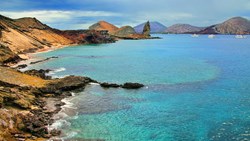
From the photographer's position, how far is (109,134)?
4497 centimetres

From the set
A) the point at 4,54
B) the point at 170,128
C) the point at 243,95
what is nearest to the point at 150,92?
the point at 243,95

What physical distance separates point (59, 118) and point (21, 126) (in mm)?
8019

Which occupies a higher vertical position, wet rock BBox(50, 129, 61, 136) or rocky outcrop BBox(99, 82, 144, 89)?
rocky outcrop BBox(99, 82, 144, 89)

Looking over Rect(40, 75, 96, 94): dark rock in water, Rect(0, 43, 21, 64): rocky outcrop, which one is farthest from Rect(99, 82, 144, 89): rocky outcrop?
Rect(0, 43, 21, 64): rocky outcrop

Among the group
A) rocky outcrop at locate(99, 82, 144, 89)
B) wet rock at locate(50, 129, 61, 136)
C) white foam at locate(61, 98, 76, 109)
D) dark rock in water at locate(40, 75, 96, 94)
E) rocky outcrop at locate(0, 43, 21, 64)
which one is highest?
rocky outcrop at locate(0, 43, 21, 64)

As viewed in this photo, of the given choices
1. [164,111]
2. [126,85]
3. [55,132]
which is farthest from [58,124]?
[126,85]

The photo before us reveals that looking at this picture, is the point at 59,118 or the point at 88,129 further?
the point at 59,118

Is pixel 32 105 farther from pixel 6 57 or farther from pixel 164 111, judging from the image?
pixel 6 57

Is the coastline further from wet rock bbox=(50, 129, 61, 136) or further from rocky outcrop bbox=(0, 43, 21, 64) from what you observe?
rocky outcrop bbox=(0, 43, 21, 64)

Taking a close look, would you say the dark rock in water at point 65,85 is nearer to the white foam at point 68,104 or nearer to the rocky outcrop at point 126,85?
the white foam at point 68,104

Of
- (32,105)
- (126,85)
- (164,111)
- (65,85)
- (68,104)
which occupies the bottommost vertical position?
(164,111)

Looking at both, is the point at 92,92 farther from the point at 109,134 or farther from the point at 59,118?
the point at 109,134

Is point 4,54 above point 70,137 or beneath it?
above

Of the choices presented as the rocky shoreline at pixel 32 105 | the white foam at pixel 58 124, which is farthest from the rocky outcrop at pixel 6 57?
the white foam at pixel 58 124
